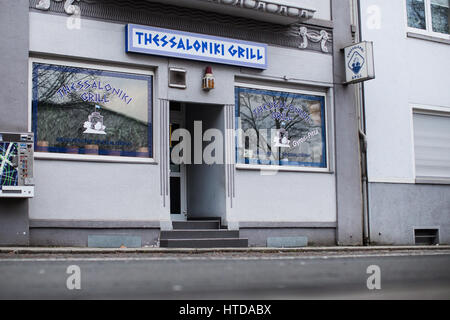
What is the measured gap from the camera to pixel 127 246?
12258 mm

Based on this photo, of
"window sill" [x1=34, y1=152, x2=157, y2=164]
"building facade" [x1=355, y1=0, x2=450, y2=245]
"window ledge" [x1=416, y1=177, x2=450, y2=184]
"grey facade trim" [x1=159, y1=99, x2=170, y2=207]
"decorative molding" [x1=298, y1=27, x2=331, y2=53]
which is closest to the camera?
"window sill" [x1=34, y1=152, x2=157, y2=164]

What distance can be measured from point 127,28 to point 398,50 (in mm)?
7007

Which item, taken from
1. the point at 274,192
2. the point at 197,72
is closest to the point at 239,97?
the point at 197,72

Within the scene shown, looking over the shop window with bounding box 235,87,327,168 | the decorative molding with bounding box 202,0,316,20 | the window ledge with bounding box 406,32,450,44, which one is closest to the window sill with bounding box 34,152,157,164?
the shop window with bounding box 235,87,327,168

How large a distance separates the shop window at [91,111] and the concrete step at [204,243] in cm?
179

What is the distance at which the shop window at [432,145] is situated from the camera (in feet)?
54.1

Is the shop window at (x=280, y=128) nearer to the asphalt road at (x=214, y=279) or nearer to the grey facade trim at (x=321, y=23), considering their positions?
the grey facade trim at (x=321, y=23)

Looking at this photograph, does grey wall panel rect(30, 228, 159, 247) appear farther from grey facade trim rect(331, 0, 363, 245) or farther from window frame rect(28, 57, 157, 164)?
grey facade trim rect(331, 0, 363, 245)

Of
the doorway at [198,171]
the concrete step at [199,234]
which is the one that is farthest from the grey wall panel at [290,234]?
the doorway at [198,171]

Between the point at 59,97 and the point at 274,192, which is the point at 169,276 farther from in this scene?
the point at 274,192

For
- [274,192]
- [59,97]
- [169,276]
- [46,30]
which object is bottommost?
[169,276]

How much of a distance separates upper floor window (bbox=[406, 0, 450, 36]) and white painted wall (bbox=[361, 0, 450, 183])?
45 centimetres

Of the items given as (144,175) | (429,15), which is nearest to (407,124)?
(429,15)

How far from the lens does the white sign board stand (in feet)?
47.4
